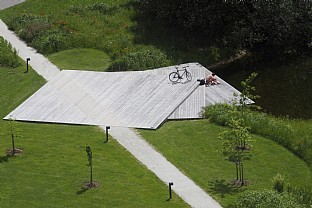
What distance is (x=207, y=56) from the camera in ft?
175

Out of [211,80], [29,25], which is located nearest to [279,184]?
[211,80]

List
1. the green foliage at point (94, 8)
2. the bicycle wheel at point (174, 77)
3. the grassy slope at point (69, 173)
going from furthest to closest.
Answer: the green foliage at point (94, 8) → the bicycle wheel at point (174, 77) → the grassy slope at point (69, 173)

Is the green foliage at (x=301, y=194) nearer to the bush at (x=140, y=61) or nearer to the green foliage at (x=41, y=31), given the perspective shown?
the bush at (x=140, y=61)

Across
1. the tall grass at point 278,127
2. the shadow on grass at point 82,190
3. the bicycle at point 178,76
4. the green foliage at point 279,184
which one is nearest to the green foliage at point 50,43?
the bicycle at point 178,76

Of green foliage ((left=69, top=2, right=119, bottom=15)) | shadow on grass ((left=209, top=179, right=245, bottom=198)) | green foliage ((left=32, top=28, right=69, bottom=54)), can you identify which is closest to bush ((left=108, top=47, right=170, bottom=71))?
green foliage ((left=32, top=28, right=69, bottom=54))

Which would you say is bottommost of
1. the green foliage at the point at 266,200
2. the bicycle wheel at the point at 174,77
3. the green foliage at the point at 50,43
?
the green foliage at the point at 266,200

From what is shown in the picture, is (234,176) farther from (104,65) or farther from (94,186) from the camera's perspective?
(104,65)

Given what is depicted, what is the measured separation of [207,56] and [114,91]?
392 inches

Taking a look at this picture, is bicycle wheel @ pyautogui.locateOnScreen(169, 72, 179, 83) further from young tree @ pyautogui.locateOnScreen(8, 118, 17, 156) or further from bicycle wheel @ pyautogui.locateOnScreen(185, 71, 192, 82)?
young tree @ pyautogui.locateOnScreen(8, 118, 17, 156)

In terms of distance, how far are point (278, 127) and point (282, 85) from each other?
356 inches

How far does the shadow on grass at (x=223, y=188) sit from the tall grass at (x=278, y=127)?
15.2 feet

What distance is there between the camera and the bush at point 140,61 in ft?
163

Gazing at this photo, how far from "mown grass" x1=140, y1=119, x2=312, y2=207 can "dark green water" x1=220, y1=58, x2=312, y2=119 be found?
228 inches

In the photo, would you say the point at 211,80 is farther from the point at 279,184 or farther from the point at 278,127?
the point at 279,184
